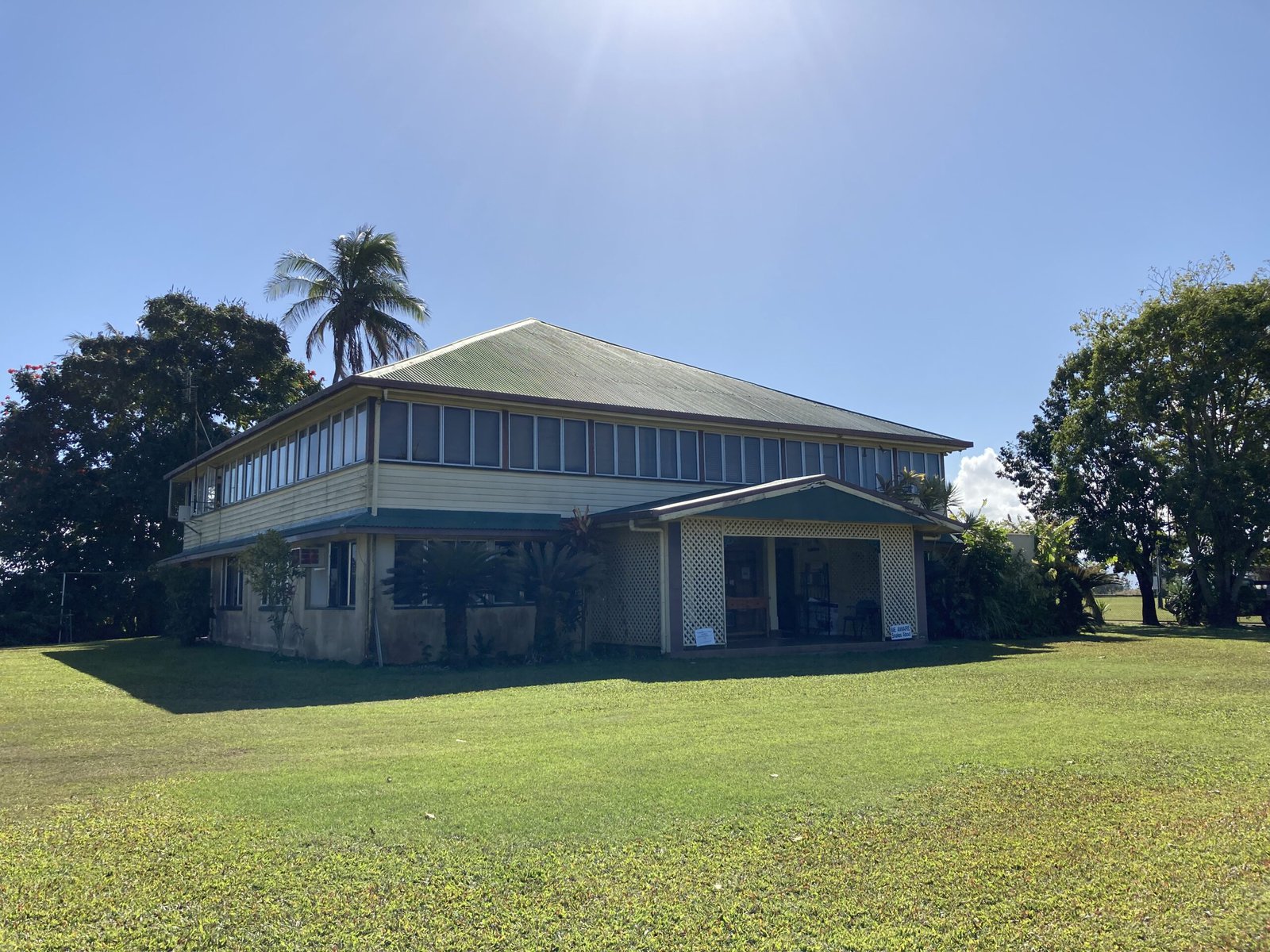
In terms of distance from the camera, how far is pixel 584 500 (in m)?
21.2

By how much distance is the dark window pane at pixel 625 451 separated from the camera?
22.0 metres

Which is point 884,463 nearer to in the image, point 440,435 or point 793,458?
point 793,458

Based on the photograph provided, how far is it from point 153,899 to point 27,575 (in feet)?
121

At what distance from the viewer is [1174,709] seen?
416 inches

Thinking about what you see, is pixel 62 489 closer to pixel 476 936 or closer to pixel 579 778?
pixel 579 778

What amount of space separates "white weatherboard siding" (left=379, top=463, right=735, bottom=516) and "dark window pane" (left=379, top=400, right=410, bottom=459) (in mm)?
235

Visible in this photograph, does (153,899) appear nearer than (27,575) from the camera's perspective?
Yes

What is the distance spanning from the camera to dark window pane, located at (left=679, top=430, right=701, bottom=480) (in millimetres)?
23062

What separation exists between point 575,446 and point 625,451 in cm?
139

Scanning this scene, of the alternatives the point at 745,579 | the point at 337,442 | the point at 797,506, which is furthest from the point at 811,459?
the point at 337,442

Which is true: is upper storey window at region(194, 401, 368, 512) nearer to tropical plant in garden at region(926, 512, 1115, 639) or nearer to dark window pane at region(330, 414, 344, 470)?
dark window pane at region(330, 414, 344, 470)

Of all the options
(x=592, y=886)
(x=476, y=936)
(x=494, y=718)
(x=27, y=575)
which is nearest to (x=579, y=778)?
(x=592, y=886)

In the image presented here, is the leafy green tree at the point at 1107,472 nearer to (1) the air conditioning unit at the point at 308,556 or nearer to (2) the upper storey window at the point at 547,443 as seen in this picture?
(2) the upper storey window at the point at 547,443

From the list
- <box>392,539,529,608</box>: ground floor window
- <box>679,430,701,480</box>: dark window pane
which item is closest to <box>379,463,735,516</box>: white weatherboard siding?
<box>679,430,701,480</box>: dark window pane
